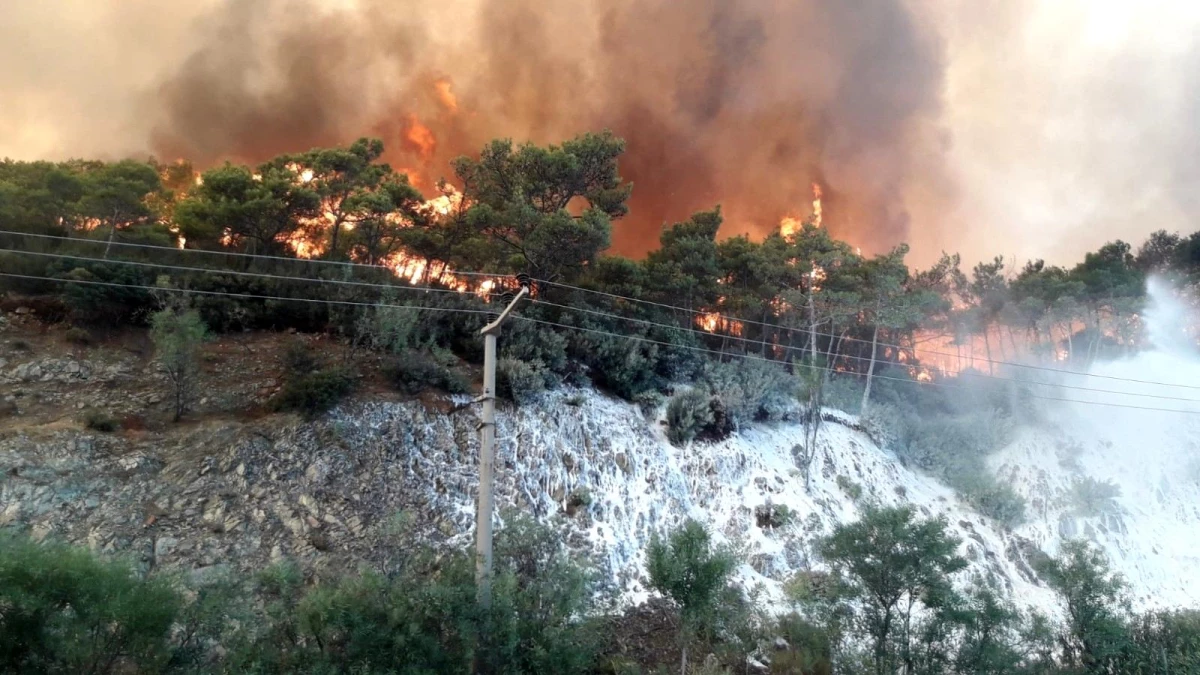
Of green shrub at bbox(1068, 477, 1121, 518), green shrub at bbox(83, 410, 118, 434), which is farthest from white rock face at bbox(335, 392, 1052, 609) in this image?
green shrub at bbox(1068, 477, 1121, 518)

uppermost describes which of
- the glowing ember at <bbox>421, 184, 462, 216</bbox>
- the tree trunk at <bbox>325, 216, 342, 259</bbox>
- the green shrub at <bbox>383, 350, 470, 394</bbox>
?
the glowing ember at <bbox>421, 184, 462, 216</bbox>

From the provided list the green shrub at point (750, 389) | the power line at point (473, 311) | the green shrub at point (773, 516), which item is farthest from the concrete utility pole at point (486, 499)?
the green shrub at point (750, 389)

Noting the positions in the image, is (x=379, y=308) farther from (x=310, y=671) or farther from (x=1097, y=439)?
(x=1097, y=439)

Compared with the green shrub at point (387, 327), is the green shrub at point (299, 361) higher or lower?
lower

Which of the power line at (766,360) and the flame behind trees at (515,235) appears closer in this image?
the flame behind trees at (515,235)

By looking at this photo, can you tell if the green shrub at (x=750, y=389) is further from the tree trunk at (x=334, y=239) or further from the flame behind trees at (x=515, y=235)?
the tree trunk at (x=334, y=239)

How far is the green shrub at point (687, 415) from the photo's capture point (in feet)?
88.3

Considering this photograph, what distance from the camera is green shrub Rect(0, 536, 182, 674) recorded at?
10227 millimetres

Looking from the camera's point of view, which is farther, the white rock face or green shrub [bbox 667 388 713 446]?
green shrub [bbox 667 388 713 446]

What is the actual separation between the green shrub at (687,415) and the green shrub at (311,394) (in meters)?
13.0

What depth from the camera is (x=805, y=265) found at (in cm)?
3506

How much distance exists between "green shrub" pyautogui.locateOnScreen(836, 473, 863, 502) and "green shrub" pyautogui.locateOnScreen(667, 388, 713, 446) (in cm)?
712

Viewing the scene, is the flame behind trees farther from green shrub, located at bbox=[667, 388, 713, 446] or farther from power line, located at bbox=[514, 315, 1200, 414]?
green shrub, located at bbox=[667, 388, 713, 446]

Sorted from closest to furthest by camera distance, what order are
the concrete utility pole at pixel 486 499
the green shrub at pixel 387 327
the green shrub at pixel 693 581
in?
the concrete utility pole at pixel 486 499
the green shrub at pixel 693 581
the green shrub at pixel 387 327
